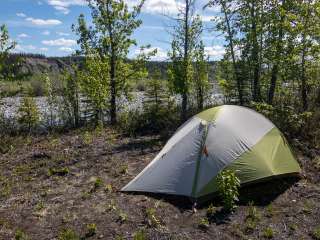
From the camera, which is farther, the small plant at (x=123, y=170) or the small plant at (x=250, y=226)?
the small plant at (x=123, y=170)

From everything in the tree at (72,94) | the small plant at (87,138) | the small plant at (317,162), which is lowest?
the small plant at (87,138)

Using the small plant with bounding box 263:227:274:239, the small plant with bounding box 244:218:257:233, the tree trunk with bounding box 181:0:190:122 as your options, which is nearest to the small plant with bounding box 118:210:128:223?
the small plant with bounding box 244:218:257:233

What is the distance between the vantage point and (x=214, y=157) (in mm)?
7277

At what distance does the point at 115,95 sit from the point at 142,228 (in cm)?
1196

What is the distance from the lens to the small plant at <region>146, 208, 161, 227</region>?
608 cm

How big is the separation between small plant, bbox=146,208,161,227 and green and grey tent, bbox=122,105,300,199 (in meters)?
0.72

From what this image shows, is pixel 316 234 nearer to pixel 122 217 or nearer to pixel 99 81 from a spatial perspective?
pixel 122 217

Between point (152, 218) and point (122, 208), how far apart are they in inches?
28.3

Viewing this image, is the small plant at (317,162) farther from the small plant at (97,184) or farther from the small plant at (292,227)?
the small plant at (97,184)

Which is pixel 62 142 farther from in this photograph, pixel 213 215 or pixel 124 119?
pixel 213 215

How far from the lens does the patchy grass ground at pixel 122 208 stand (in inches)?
233

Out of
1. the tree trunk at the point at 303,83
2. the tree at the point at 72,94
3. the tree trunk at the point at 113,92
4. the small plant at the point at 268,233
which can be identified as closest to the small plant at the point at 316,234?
the small plant at the point at 268,233

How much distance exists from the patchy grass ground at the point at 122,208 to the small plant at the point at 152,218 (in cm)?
1

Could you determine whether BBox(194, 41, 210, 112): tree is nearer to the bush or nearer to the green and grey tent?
the bush
